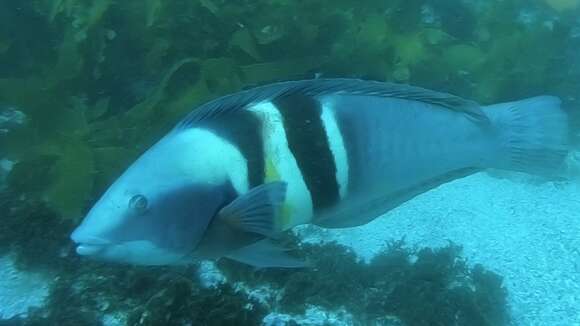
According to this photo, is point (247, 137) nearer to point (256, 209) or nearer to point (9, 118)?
point (256, 209)

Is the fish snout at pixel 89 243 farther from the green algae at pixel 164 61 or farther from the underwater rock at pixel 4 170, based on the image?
the underwater rock at pixel 4 170

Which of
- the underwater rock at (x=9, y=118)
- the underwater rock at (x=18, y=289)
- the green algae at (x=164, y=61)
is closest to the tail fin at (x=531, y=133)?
the green algae at (x=164, y=61)

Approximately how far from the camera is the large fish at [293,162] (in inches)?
66.7

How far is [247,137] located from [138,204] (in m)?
0.44

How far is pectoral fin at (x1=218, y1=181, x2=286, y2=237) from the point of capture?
5.56 feet

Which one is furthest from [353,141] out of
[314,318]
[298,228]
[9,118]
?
[9,118]

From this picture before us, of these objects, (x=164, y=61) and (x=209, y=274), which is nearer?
(x=209, y=274)

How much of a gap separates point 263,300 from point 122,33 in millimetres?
2548

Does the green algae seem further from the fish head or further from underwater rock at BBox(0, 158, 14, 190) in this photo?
the fish head

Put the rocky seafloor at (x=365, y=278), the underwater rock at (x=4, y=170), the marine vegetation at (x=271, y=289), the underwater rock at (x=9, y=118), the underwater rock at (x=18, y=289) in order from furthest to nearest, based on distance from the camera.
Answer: the underwater rock at (x=9, y=118), the underwater rock at (x=4, y=170), the underwater rock at (x=18, y=289), the rocky seafloor at (x=365, y=278), the marine vegetation at (x=271, y=289)

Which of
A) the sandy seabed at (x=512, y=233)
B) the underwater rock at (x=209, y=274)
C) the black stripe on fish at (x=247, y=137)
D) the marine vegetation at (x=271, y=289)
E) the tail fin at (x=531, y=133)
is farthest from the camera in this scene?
the sandy seabed at (x=512, y=233)

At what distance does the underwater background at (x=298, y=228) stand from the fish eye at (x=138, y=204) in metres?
1.03

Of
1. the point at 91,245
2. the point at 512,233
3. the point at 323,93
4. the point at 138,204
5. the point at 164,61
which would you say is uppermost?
the point at 164,61

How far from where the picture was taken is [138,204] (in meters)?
1.65
